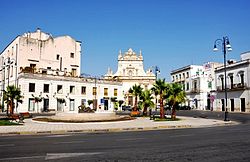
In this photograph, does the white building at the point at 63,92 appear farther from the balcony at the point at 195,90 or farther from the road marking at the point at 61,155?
the road marking at the point at 61,155

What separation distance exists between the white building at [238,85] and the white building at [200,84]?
4.16 metres

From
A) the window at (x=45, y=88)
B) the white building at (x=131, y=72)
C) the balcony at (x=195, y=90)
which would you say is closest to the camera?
the window at (x=45, y=88)

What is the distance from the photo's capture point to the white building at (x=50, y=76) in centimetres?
5409

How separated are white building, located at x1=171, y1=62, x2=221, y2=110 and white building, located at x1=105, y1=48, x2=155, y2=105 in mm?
15080

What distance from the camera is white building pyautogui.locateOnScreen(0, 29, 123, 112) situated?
54094mm

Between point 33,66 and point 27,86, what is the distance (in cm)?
992

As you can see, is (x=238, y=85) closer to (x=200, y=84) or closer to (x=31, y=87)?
(x=200, y=84)

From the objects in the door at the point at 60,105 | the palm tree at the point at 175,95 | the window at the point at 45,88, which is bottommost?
the door at the point at 60,105

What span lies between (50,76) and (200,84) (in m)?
39.0

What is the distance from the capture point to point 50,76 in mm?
56562

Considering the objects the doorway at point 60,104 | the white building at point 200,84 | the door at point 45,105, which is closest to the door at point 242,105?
the white building at point 200,84

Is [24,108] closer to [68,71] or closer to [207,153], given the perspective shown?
[68,71]

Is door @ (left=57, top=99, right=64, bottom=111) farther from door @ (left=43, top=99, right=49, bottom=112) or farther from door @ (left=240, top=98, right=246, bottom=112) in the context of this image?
door @ (left=240, top=98, right=246, bottom=112)

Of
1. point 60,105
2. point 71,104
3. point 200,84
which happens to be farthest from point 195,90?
point 60,105
